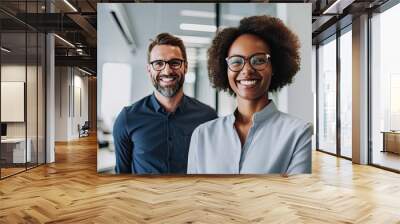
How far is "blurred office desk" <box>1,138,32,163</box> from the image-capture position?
278 inches

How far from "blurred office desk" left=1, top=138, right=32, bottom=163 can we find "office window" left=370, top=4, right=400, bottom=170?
723cm

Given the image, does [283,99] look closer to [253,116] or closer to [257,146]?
[253,116]

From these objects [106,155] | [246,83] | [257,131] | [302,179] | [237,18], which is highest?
[237,18]

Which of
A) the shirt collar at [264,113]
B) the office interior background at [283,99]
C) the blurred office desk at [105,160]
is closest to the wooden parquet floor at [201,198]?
the office interior background at [283,99]

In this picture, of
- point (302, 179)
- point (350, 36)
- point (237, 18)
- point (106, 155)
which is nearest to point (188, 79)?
point (237, 18)

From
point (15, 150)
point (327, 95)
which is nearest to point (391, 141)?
point (327, 95)

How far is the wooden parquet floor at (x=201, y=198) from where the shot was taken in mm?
4215

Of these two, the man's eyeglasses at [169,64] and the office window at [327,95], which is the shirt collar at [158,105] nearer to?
the man's eyeglasses at [169,64]

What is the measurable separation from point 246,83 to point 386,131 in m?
3.63

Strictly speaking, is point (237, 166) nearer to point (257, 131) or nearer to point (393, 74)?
point (257, 131)

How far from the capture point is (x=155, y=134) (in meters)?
6.32

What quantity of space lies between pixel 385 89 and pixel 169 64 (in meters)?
4.60

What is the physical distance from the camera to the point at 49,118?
895 centimetres

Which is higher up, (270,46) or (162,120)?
(270,46)
